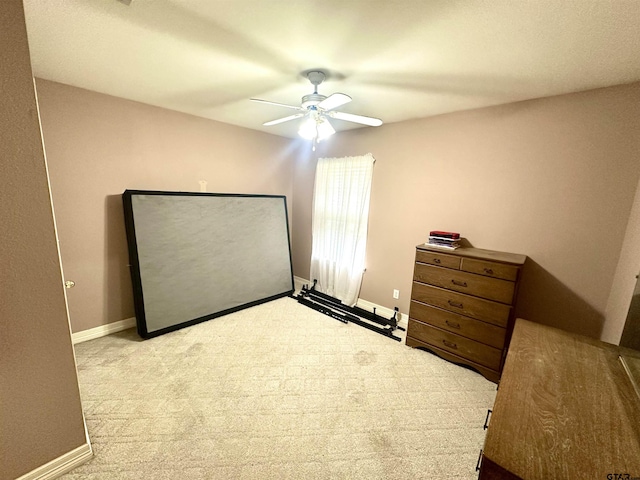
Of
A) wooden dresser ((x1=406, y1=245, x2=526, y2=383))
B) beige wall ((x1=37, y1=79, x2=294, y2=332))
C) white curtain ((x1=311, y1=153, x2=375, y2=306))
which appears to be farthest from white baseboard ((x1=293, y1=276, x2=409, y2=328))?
beige wall ((x1=37, y1=79, x2=294, y2=332))

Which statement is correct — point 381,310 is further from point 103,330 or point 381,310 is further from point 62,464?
point 103,330

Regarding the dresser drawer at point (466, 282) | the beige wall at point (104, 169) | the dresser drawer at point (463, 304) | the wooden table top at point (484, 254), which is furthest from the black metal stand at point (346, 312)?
the beige wall at point (104, 169)

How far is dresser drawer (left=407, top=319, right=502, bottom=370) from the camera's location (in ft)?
6.85

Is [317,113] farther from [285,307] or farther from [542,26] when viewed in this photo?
[285,307]

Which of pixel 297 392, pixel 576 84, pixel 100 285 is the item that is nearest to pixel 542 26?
pixel 576 84

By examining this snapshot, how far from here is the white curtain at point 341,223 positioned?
3.26 m

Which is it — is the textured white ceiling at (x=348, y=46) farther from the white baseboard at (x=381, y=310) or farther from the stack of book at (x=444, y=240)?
the white baseboard at (x=381, y=310)

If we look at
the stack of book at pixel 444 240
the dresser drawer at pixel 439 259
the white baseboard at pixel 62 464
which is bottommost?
the white baseboard at pixel 62 464

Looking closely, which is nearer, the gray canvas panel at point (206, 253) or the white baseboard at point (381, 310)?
the gray canvas panel at point (206, 253)

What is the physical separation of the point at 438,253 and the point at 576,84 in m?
1.52

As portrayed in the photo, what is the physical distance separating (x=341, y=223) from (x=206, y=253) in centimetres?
175

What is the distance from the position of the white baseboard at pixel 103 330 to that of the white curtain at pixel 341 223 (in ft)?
7.69

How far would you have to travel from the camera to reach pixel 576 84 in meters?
1.79

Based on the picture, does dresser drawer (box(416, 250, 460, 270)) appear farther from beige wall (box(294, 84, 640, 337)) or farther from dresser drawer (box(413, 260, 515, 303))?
beige wall (box(294, 84, 640, 337))
